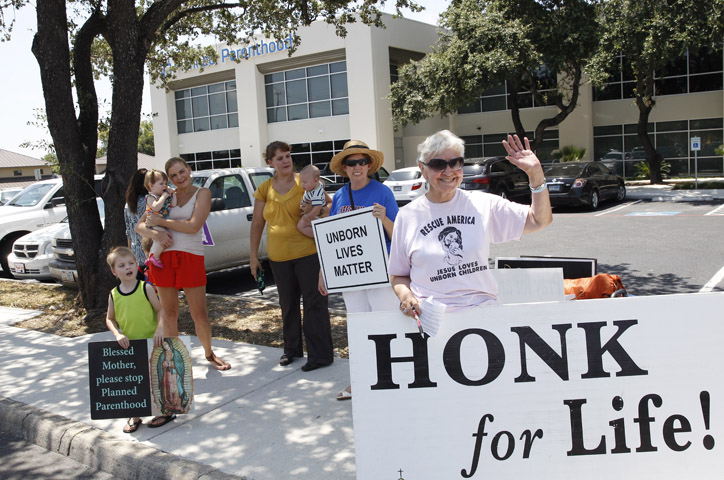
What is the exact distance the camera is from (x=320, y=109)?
1265 inches

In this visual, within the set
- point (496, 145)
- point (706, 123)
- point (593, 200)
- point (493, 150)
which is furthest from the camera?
point (493, 150)

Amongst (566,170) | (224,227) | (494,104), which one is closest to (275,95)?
(494,104)

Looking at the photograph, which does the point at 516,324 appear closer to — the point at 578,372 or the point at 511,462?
the point at 578,372

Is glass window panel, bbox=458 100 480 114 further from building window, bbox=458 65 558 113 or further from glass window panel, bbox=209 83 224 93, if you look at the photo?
glass window panel, bbox=209 83 224 93

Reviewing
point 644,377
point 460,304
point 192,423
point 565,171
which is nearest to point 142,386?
point 192,423

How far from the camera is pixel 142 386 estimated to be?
4645 millimetres

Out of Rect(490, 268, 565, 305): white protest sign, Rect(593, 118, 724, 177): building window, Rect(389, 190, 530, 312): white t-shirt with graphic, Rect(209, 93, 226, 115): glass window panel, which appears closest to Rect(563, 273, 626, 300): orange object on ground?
Rect(490, 268, 565, 305): white protest sign

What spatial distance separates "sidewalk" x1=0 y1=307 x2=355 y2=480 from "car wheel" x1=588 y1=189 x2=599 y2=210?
589 inches

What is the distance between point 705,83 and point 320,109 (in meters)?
17.3

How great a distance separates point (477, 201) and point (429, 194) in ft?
0.83

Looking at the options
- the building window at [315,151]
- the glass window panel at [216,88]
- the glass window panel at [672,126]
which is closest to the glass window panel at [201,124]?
the glass window panel at [216,88]

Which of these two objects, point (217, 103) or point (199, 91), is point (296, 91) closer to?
point (217, 103)

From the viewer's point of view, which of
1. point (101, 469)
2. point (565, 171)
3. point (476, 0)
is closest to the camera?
point (101, 469)

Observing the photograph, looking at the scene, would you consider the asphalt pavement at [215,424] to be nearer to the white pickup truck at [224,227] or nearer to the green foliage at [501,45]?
the white pickup truck at [224,227]
